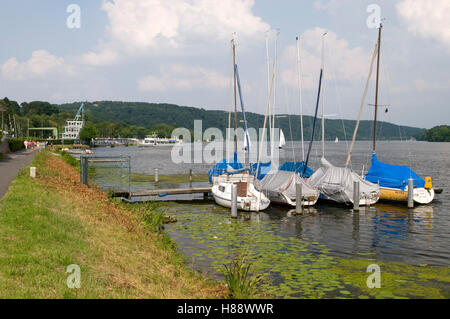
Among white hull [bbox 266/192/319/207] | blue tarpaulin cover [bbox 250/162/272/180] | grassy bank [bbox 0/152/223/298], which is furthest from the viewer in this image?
blue tarpaulin cover [bbox 250/162/272/180]

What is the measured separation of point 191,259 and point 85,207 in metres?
6.09

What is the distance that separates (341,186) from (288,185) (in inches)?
175

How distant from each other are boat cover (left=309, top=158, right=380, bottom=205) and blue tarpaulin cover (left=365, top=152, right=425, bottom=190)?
6.38 feet

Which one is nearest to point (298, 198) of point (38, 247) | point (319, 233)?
point (319, 233)

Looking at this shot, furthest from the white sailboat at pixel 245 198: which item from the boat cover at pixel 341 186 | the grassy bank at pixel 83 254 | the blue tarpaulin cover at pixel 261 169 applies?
the grassy bank at pixel 83 254

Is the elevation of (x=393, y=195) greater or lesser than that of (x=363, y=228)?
greater

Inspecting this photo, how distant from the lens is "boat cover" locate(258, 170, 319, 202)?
2964cm

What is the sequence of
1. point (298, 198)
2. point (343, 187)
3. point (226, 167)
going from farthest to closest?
1. point (226, 167)
2. point (343, 187)
3. point (298, 198)

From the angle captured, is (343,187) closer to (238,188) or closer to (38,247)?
(238,188)

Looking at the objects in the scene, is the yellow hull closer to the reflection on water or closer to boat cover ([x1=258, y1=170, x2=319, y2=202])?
the reflection on water

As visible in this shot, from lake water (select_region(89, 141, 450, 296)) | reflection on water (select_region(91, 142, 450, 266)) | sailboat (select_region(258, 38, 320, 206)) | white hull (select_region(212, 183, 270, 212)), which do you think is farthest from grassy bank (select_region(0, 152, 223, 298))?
sailboat (select_region(258, 38, 320, 206))

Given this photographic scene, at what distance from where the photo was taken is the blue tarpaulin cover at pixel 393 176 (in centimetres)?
3200

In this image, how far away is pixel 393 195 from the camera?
31.8 m

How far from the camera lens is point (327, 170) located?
3281 centimetres
